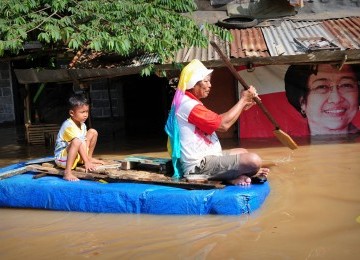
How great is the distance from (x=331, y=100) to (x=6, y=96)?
9348 mm

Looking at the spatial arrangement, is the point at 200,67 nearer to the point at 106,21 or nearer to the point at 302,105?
the point at 106,21

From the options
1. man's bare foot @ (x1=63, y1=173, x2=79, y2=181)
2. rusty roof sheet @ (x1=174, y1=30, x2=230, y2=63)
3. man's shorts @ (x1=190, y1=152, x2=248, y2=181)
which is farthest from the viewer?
rusty roof sheet @ (x1=174, y1=30, x2=230, y2=63)

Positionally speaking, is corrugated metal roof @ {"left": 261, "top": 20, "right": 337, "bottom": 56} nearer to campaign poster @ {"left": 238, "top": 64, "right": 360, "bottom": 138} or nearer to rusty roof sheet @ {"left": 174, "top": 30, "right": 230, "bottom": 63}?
campaign poster @ {"left": 238, "top": 64, "right": 360, "bottom": 138}

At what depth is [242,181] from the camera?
185 inches

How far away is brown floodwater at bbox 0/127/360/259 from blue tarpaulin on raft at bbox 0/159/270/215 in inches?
3.2

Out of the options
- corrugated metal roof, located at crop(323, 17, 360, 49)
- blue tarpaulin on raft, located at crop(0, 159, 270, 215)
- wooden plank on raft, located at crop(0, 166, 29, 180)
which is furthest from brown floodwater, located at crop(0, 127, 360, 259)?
corrugated metal roof, located at crop(323, 17, 360, 49)

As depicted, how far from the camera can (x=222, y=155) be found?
4.83m

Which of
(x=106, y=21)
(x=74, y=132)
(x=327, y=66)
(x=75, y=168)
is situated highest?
(x=106, y=21)

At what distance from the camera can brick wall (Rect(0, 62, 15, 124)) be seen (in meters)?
13.2

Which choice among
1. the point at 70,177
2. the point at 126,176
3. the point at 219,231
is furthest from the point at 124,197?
the point at 219,231

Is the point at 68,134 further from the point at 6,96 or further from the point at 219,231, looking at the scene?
the point at 6,96

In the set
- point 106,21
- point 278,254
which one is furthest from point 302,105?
point 278,254

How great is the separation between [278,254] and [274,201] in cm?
137

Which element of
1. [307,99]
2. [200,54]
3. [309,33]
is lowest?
[307,99]
